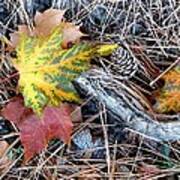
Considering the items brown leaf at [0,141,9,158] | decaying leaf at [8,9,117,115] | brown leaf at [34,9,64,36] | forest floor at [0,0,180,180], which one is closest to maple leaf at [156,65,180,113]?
forest floor at [0,0,180,180]

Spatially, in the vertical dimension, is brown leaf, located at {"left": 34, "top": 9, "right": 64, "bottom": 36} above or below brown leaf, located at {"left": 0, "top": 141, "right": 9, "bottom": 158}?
above

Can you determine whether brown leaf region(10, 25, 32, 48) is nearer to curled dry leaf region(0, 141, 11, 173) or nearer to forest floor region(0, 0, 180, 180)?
forest floor region(0, 0, 180, 180)

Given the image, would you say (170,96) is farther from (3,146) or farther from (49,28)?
(3,146)

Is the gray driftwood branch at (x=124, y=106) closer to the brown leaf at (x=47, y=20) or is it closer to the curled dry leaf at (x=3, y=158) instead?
the brown leaf at (x=47, y=20)

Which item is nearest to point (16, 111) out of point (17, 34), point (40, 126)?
point (40, 126)

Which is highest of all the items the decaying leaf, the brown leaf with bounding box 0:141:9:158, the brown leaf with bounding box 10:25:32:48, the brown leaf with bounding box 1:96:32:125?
the brown leaf with bounding box 10:25:32:48

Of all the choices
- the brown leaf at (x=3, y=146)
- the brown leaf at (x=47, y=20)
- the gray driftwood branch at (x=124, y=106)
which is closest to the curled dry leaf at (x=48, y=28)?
the brown leaf at (x=47, y=20)
